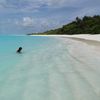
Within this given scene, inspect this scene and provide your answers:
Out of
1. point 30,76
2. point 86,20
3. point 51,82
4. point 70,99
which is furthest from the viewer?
point 86,20

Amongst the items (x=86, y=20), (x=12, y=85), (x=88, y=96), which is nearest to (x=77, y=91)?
(x=88, y=96)

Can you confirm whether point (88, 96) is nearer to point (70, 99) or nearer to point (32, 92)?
point (70, 99)

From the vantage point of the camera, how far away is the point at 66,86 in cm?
679

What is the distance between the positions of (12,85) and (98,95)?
278 centimetres

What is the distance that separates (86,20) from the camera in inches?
3410

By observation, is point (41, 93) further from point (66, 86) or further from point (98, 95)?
point (98, 95)

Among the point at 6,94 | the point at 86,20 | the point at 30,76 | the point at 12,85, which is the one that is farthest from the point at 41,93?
the point at 86,20

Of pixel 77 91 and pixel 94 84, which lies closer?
pixel 77 91

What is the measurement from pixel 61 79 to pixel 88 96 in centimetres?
214

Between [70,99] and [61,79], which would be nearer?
[70,99]

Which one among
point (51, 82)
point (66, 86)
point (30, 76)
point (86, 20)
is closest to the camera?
point (66, 86)

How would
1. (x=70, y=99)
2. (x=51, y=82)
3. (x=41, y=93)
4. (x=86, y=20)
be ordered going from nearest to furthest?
(x=70, y=99) < (x=41, y=93) < (x=51, y=82) < (x=86, y=20)

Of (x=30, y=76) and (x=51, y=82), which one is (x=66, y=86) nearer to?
(x=51, y=82)

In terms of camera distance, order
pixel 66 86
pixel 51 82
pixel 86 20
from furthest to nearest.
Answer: pixel 86 20
pixel 51 82
pixel 66 86
